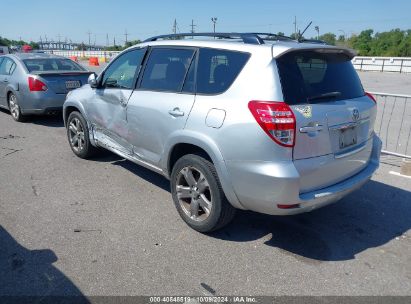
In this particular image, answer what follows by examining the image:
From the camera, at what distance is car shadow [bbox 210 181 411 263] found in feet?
11.7

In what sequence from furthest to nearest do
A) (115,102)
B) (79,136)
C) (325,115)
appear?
(79,136)
(115,102)
(325,115)

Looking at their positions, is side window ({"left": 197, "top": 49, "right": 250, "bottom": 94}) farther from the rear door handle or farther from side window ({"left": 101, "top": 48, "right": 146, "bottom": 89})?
side window ({"left": 101, "top": 48, "right": 146, "bottom": 89})

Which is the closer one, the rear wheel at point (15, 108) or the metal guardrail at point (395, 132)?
the metal guardrail at point (395, 132)

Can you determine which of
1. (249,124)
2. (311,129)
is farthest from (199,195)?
(311,129)

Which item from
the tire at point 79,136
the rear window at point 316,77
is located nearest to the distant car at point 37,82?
the tire at point 79,136

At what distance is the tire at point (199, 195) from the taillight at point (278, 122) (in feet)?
2.41

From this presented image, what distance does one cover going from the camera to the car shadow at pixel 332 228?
3566mm

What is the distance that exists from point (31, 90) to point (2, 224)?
498 cm

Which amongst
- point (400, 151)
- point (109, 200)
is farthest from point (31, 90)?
point (400, 151)

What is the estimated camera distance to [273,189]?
306 cm

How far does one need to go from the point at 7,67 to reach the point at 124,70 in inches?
232

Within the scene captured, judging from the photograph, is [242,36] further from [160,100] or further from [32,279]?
[32,279]

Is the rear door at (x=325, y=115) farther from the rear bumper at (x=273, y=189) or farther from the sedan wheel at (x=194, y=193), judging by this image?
the sedan wheel at (x=194, y=193)

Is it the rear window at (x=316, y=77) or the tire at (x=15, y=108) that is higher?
the rear window at (x=316, y=77)
